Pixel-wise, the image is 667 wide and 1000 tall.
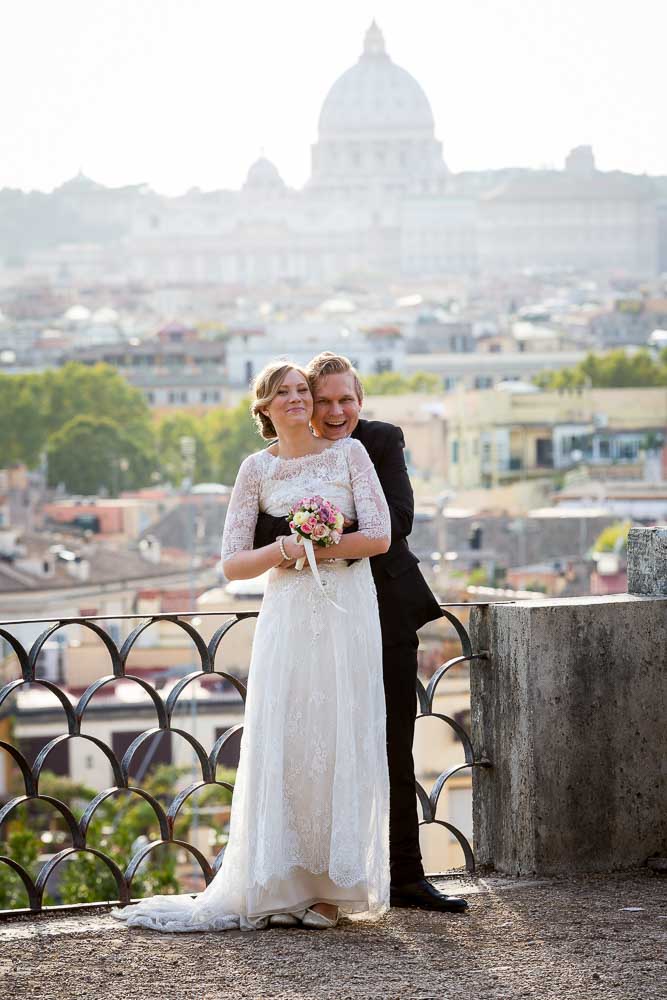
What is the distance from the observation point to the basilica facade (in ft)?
375

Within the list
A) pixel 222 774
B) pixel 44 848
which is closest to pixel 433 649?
pixel 222 774

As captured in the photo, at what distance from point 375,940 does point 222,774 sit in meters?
17.5

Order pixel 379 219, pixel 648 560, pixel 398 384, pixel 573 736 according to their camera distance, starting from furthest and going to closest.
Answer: pixel 379 219
pixel 398 384
pixel 648 560
pixel 573 736

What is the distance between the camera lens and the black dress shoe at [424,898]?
311 centimetres

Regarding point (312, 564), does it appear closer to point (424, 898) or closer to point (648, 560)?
point (424, 898)

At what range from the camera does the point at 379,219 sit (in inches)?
4589

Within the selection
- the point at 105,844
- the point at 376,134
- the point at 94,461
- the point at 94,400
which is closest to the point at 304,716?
the point at 105,844

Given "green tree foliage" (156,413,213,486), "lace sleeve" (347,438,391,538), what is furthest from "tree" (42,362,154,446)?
"lace sleeve" (347,438,391,538)

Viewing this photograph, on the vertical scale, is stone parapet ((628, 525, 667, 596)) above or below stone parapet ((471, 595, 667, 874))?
above

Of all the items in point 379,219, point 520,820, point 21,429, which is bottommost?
point 520,820

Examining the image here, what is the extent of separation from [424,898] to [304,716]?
34 centimetres

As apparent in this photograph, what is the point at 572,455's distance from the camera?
48.2 metres

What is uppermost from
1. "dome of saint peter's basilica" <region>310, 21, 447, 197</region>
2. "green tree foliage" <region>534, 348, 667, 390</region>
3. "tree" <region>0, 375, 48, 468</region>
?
"dome of saint peter's basilica" <region>310, 21, 447, 197</region>

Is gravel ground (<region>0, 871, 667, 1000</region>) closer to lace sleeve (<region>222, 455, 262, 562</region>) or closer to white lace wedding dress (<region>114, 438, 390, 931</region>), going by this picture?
Result: white lace wedding dress (<region>114, 438, 390, 931</region>)
